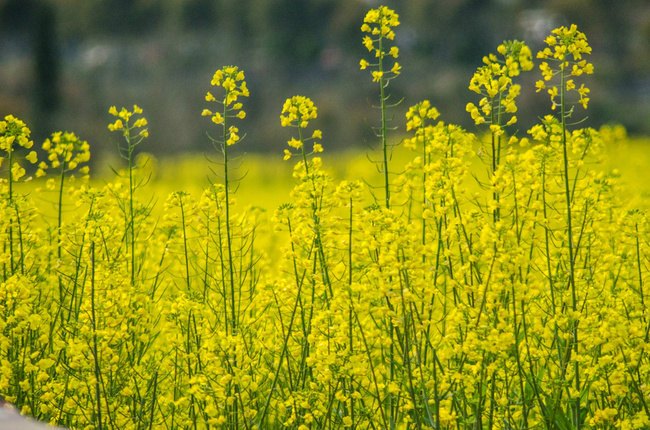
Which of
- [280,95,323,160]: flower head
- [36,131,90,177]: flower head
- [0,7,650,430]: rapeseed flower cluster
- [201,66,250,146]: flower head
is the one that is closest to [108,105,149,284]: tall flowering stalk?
[0,7,650,430]: rapeseed flower cluster

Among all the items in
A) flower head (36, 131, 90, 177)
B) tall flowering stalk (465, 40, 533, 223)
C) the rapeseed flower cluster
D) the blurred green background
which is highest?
the blurred green background

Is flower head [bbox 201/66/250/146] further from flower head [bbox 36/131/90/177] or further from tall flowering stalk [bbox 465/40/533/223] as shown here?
tall flowering stalk [bbox 465/40/533/223]

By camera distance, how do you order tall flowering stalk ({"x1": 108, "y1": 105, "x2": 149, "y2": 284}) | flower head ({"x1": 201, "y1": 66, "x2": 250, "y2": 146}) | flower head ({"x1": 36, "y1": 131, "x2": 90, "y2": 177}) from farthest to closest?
flower head ({"x1": 36, "y1": 131, "x2": 90, "y2": 177}) → tall flowering stalk ({"x1": 108, "y1": 105, "x2": 149, "y2": 284}) → flower head ({"x1": 201, "y1": 66, "x2": 250, "y2": 146})

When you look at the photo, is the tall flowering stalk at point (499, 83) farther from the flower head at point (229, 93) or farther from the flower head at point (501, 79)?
the flower head at point (229, 93)

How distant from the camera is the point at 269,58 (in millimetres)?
56625

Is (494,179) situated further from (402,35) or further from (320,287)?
(402,35)

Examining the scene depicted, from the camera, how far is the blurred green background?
42844 millimetres

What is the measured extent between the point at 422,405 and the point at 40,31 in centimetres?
3682

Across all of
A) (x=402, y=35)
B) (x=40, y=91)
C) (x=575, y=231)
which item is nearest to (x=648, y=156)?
(x=575, y=231)

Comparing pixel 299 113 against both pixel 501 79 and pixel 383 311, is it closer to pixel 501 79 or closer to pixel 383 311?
pixel 501 79

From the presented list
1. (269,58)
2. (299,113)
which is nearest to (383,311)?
(299,113)

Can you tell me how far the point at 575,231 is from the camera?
4.95m

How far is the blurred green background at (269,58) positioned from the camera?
4284 cm

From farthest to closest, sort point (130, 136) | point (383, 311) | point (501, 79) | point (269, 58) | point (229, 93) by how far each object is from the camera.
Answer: point (269, 58), point (130, 136), point (229, 93), point (501, 79), point (383, 311)
